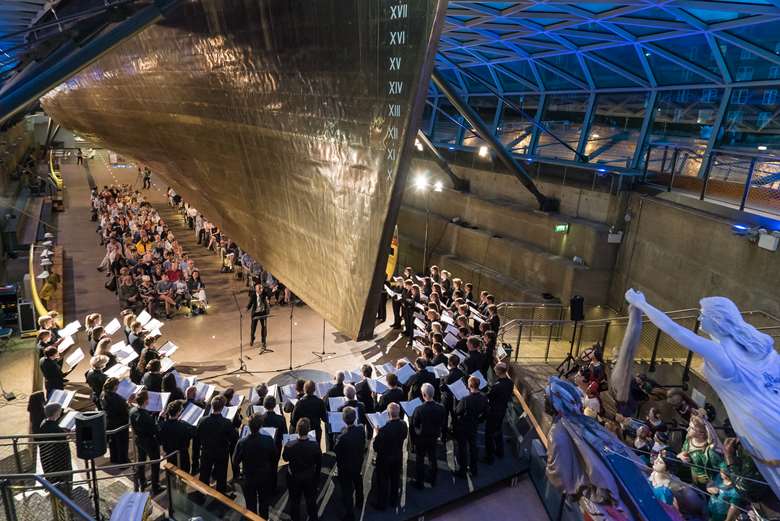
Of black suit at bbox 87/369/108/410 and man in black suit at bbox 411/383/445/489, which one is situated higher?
man in black suit at bbox 411/383/445/489

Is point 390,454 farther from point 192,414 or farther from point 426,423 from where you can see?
point 192,414

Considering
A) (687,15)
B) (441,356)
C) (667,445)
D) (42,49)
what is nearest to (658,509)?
(667,445)

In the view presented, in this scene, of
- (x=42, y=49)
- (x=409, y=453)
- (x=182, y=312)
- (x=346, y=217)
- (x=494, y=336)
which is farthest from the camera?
(x=182, y=312)

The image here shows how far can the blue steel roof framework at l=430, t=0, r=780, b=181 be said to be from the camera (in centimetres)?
972

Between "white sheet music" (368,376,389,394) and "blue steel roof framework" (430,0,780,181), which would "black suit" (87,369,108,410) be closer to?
"white sheet music" (368,376,389,394)

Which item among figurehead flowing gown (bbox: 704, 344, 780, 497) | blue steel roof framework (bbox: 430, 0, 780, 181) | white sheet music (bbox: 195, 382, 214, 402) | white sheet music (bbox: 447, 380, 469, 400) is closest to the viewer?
figurehead flowing gown (bbox: 704, 344, 780, 497)

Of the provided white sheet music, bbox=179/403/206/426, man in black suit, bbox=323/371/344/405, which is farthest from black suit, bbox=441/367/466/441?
white sheet music, bbox=179/403/206/426

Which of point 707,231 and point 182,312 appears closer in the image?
point 707,231

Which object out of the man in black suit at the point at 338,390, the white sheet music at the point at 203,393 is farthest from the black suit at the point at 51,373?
the man in black suit at the point at 338,390

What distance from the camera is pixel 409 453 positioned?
6.91 meters

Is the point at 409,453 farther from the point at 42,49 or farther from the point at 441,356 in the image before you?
the point at 42,49

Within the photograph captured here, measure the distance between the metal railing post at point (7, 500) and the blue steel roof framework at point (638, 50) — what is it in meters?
10.2

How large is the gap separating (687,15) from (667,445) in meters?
8.31

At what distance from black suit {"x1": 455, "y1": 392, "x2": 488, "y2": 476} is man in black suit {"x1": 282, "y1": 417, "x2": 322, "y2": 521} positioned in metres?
1.94
